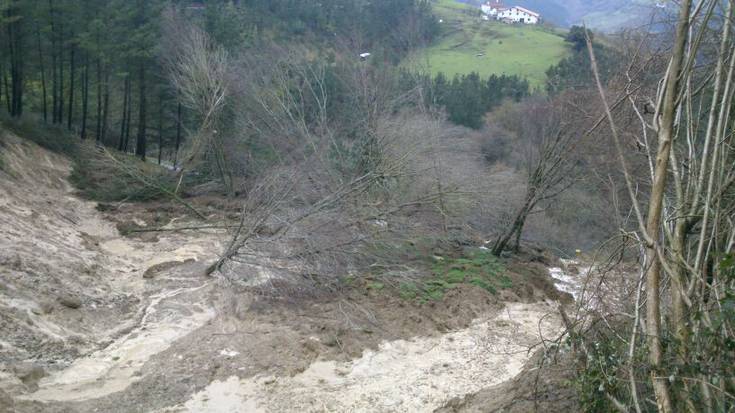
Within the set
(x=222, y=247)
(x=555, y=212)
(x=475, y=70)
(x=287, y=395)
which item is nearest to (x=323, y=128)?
(x=222, y=247)

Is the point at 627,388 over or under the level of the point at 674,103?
under

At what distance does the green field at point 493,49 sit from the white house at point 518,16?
8.35 feet

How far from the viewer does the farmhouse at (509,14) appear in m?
54.8

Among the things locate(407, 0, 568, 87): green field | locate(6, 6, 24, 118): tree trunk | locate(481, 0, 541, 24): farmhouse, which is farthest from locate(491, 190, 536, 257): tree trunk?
locate(481, 0, 541, 24): farmhouse

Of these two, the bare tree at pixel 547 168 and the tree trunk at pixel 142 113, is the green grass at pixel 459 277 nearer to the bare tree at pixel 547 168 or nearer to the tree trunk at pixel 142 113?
the bare tree at pixel 547 168

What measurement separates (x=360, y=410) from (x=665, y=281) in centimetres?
496

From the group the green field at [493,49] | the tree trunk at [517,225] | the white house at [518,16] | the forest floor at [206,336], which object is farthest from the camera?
the white house at [518,16]

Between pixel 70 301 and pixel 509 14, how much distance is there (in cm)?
5531

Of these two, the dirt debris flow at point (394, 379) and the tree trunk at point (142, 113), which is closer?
the dirt debris flow at point (394, 379)

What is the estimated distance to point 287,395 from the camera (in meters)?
7.67

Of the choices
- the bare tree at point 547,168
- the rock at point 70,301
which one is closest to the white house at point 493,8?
the bare tree at point 547,168

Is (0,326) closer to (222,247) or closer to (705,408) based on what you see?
(222,247)

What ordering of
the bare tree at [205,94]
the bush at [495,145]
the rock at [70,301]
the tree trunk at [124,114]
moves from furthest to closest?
the bush at [495,145], the tree trunk at [124,114], the bare tree at [205,94], the rock at [70,301]

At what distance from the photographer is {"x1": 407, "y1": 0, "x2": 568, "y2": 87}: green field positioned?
4325 cm
